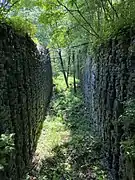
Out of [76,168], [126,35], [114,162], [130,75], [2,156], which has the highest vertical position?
[126,35]

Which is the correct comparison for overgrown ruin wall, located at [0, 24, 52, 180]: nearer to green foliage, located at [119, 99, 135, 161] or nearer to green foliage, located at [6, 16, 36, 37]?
green foliage, located at [6, 16, 36, 37]

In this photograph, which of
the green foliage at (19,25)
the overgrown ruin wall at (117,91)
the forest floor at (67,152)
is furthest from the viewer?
the forest floor at (67,152)

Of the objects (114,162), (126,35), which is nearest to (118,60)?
(126,35)

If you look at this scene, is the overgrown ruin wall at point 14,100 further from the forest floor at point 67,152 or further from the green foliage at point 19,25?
the forest floor at point 67,152

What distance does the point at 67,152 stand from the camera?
747cm

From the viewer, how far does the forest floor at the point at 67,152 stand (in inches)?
244

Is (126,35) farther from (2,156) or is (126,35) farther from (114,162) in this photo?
(2,156)

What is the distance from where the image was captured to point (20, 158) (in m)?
5.52

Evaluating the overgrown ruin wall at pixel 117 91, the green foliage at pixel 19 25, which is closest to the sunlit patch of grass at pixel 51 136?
the overgrown ruin wall at pixel 117 91

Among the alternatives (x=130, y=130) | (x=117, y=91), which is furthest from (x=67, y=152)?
(x=130, y=130)

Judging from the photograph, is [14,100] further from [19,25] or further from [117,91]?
[19,25]

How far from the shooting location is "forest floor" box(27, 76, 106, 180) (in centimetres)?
620

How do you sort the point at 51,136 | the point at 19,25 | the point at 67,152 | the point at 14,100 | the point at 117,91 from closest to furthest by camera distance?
the point at 14,100 → the point at 117,91 → the point at 19,25 → the point at 67,152 → the point at 51,136

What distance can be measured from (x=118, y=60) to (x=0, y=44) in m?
2.01
